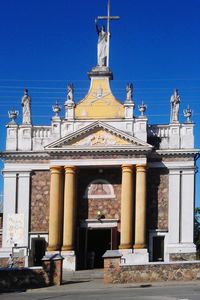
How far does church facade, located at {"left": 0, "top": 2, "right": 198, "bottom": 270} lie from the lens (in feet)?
121

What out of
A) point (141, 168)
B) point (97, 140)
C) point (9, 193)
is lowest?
point (9, 193)

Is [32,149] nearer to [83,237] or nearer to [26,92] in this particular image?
[26,92]

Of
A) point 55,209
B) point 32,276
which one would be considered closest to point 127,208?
point 55,209

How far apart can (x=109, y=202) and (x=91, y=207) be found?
3.70 ft

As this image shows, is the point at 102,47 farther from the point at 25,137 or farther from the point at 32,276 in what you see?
the point at 32,276

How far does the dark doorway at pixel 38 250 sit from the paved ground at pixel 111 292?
882 centimetres

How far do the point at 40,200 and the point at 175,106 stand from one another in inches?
394

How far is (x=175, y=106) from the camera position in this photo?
38.8 meters

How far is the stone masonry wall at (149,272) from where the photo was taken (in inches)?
1106

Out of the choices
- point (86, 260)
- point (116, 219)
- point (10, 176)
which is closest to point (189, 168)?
point (116, 219)

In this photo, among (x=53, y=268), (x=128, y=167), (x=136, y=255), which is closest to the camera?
(x=53, y=268)

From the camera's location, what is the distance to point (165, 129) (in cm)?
3891

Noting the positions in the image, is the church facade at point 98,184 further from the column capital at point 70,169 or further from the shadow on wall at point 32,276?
the shadow on wall at point 32,276

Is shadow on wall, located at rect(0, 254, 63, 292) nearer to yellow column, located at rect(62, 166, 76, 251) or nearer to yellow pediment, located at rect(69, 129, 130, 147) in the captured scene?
yellow column, located at rect(62, 166, 76, 251)
